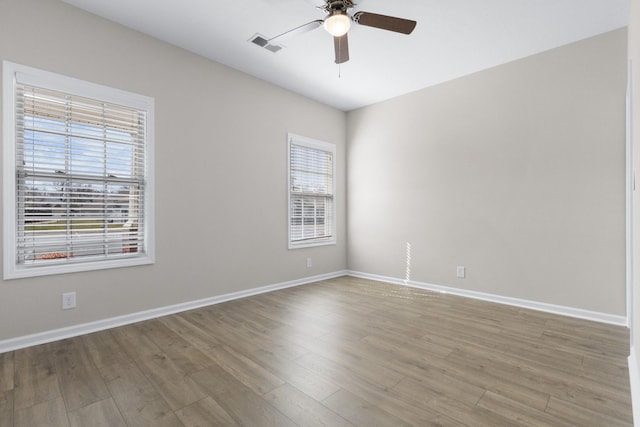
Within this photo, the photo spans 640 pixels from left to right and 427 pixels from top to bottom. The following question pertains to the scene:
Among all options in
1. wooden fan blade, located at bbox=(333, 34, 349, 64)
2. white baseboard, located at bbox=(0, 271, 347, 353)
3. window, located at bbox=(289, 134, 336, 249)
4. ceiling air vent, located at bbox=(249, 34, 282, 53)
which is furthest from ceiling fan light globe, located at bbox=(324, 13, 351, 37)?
white baseboard, located at bbox=(0, 271, 347, 353)

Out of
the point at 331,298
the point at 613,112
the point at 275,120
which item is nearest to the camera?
the point at 613,112

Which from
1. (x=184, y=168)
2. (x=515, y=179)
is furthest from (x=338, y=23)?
(x=515, y=179)

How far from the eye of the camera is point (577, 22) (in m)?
2.79

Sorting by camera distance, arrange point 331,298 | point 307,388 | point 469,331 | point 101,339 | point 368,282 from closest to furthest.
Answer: point 307,388 → point 101,339 → point 469,331 → point 331,298 → point 368,282

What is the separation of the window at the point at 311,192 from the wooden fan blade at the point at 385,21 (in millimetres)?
→ 2239

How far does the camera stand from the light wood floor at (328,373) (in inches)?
63.7

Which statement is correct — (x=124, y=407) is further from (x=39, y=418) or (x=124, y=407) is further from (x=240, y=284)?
(x=240, y=284)

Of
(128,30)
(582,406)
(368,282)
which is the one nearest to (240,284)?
(368,282)

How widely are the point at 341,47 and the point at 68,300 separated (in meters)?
3.13

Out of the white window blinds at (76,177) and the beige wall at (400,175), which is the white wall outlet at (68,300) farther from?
the white window blinds at (76,177)

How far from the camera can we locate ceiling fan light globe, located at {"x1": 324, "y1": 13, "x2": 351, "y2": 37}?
2.31m

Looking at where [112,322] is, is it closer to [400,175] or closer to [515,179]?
Answer: [400,175]

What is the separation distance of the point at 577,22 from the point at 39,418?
484 centimetres

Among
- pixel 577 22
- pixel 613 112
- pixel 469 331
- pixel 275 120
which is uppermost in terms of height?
pixel 577 22
